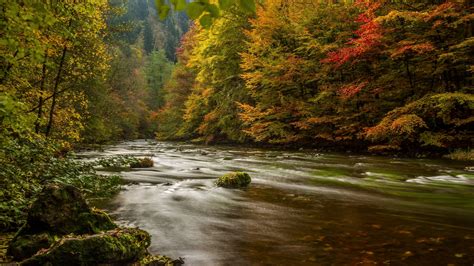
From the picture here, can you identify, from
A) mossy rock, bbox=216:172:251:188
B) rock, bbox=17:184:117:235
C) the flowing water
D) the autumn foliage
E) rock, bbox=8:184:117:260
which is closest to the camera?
rock, bbox=8:184:117:260

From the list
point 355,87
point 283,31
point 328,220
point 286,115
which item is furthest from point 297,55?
point 328,220

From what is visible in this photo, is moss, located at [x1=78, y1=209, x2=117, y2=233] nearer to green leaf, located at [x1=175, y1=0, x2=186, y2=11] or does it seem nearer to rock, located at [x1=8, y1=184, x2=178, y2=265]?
rock, located at [x1=8, y1=184, x2=178, y2=265]

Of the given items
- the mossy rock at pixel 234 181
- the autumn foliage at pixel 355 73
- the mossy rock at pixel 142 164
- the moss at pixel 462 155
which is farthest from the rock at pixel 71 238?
the moss at pixel 462 155

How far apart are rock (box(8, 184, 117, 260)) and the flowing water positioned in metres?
0.88

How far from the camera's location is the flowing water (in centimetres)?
488

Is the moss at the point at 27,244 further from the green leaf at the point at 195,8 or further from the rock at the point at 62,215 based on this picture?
the green leaf at the point at 195,8

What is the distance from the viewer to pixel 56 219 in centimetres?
481

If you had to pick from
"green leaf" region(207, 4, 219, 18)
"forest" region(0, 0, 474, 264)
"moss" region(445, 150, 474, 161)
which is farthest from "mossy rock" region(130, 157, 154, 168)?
"green leaf" region(207, 4, 219, 18)

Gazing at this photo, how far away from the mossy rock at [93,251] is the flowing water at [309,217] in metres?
0.73

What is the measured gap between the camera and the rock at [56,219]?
453 cm

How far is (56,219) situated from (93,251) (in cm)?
103

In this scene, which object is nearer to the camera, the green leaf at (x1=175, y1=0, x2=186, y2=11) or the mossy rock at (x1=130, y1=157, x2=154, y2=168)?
the green leaf at (x1=175, y1=0, x2=186, y2=11)

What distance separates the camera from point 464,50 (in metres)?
17.2

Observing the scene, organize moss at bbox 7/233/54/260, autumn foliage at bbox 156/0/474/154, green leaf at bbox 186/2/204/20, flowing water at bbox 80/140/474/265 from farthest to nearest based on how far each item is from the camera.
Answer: autumn foliage at bbox 156/0/474/154 → flowing water at bbox 80/140/474/265 → moss at bbox 7/233/54/260 → green leaf at bbox 186/2/204/20
